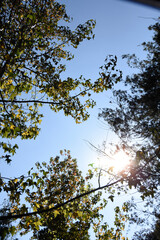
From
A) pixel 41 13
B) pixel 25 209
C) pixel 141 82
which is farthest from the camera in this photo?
pixel 141 82

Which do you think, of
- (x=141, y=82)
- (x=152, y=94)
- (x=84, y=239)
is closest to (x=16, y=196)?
(x=84, y=239)

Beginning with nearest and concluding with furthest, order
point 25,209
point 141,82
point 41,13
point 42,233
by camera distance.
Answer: point 25,209, point 41,13, point 42,233, point 141,82

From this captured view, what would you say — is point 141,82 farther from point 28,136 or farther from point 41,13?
point 28,136

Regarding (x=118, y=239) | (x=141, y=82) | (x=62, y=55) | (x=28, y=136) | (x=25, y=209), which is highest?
(x=141, y=82)

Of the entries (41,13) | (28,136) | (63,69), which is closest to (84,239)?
(28,136)

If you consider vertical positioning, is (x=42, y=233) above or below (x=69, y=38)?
below

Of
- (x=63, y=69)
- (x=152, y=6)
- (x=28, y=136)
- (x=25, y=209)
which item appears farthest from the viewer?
(x=63, y=69)

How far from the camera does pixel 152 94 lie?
10.7m

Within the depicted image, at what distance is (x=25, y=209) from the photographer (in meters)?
2.96

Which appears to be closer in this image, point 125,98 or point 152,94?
point 152,94

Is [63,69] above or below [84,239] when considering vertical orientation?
above

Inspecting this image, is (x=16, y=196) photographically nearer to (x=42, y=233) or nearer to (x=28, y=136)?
(x=28, y=136)

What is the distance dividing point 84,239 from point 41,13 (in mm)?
10922

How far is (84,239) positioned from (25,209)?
7.39 m
